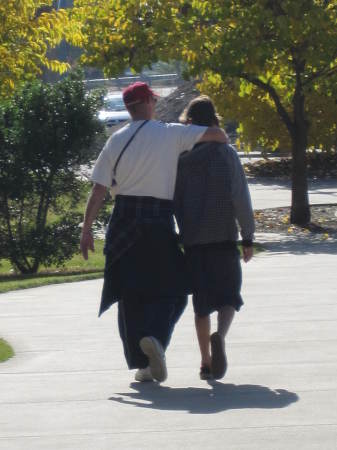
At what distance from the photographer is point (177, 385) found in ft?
22.5

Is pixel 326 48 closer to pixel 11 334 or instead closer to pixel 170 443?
pixel 11 334

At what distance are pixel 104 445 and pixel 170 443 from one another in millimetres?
304

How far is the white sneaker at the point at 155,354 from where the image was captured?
6707mm

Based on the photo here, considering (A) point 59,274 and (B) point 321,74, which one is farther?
(B) point 321,74

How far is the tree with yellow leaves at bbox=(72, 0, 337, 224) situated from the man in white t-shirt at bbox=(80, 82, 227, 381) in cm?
1012

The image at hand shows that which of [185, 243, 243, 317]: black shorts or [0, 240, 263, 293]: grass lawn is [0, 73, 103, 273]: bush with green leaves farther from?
[185, 243, 243, 317]: black shorts

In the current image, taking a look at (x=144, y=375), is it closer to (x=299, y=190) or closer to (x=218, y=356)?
(x=218, y=356)

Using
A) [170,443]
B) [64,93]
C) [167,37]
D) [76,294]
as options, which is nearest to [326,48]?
[167,37]

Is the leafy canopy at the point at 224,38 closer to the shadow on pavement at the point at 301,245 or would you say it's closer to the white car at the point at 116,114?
the shadow on pavement at the point at 301,245

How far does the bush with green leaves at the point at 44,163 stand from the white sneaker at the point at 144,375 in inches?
299

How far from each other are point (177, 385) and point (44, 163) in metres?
8.01

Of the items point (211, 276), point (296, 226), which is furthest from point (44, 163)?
point (211, 276)

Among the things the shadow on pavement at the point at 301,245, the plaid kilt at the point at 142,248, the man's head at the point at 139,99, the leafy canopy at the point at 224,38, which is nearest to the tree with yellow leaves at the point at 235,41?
the leafy canopy at the point at 224,38

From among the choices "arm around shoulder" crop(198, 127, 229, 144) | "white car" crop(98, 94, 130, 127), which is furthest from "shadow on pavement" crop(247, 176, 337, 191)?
"arm around shoulder" crop(198, 127, 229, 144)
